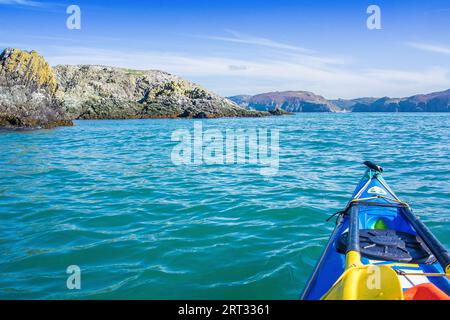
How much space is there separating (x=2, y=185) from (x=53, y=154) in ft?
22.3

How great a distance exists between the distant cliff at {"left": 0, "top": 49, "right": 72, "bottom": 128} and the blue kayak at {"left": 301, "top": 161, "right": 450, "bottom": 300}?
113ft

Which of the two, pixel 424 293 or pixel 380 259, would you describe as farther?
pixel 380 259

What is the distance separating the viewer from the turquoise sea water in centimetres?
521

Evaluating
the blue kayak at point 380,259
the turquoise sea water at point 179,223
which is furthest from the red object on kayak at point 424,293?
the turquoise sea water at point 179,223

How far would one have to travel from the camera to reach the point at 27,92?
118ft

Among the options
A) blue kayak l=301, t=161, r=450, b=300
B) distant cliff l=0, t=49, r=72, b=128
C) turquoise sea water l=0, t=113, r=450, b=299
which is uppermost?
distant cliff l=0, t=49, r=72, b=128

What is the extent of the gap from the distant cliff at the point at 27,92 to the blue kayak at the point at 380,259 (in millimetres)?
34388

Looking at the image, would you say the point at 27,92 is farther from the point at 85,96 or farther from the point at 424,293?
the point at 424,293

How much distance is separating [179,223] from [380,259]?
4523 mm

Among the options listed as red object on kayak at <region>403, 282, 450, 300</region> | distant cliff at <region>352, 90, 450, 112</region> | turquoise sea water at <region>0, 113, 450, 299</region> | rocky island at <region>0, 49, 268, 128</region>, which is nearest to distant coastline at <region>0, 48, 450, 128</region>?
rocky island at <region>0, 49, 268, 128</region>

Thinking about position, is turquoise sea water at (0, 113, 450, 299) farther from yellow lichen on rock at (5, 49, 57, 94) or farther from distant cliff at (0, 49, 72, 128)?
yellow lichen on rock at (5, 49, 57, 94)

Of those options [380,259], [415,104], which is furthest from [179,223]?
[415,104]

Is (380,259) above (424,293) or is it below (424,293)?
below
